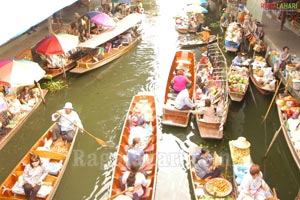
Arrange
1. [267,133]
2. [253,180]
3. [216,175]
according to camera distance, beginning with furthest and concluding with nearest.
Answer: [267,133], [216,175], [253,180]

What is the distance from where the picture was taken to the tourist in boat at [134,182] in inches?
319

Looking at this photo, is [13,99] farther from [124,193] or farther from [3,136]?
[124,193]

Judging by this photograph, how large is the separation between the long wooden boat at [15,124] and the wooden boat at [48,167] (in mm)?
1634

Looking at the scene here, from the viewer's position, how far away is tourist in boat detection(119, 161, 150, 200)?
811 centimetres

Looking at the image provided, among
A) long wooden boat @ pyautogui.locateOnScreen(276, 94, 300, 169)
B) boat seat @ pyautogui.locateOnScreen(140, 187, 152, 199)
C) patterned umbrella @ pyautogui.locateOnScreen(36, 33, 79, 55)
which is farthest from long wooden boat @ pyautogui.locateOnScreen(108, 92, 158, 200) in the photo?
long wooden boat @ pyautogui.locateOnScreen(276, 94, 300, 169)

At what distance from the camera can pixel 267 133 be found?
487 inches

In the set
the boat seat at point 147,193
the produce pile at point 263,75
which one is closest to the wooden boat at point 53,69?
the produce pile at point 263,75

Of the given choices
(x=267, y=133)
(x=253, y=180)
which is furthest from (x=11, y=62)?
(x=267, y=133)

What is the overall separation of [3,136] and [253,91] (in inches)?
418

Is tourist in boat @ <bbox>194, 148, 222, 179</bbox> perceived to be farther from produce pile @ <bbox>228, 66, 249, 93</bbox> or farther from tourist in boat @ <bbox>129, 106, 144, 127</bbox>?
produce pile @ <bbox>228, 66, 249, 93</bbox>

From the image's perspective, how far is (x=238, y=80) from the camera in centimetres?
1431

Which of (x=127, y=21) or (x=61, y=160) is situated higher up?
(x=127, y=21)

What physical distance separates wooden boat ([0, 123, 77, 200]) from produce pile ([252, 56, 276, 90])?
853 cm

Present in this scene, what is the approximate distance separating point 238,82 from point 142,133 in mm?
5715
